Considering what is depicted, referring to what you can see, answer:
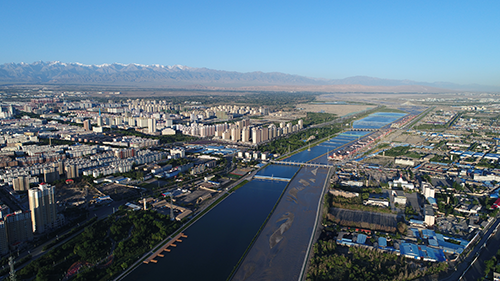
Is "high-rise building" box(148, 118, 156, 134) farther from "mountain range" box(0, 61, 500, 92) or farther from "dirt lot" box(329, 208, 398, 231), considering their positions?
"mountain range" box(0, 61, 500, 92)

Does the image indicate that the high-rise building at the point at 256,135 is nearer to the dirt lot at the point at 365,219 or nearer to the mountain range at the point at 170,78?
the dirt lot at the point at 365,219

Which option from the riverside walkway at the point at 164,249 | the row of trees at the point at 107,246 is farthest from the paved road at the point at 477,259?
the row of trees at the point at 107,246

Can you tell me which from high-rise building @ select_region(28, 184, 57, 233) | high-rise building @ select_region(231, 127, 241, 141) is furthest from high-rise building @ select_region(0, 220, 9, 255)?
high-rise building @ select_region(231, 127, 241, 141)

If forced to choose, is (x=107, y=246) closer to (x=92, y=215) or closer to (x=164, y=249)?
(x=164, y=249)

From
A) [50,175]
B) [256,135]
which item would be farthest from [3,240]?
[256,135]

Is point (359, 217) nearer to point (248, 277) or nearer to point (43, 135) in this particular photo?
point (248, 277)

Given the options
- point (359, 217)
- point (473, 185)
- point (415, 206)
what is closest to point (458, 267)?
point (359, 217)
